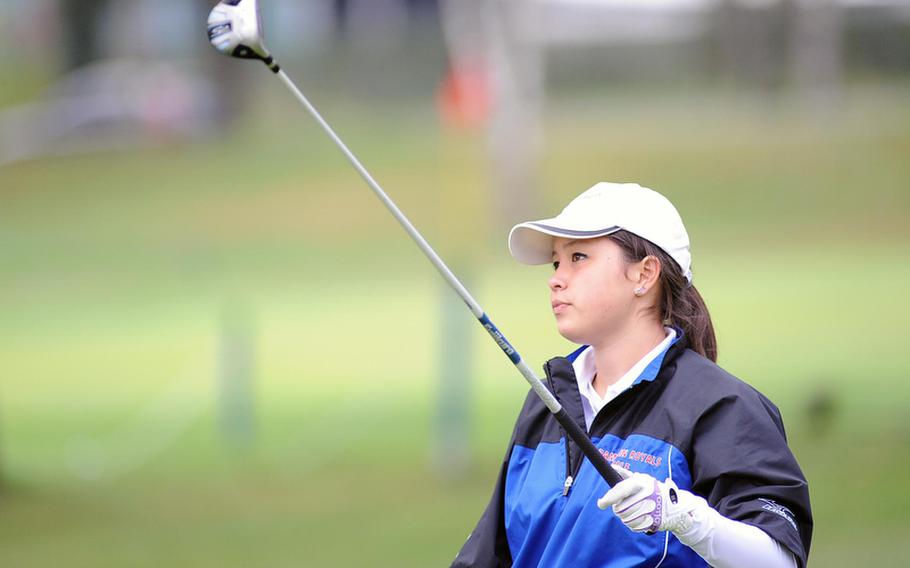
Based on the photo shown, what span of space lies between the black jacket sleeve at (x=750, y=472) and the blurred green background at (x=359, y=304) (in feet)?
14.7

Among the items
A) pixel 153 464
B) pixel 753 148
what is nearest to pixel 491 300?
pixel 153 464

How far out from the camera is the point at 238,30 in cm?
312

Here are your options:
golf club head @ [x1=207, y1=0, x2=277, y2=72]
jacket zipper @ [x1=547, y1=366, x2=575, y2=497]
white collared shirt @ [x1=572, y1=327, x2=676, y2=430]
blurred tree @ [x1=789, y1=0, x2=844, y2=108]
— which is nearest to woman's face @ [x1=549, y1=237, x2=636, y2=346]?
white collared shirt @ [x1=572, y1=327, x2=676, y2=430]

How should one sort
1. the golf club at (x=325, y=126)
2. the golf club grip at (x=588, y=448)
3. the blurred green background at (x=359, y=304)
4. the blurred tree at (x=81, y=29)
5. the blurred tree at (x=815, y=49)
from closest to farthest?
the golf club grip at (x=588, y=448) < the golf club at (x=325, y=126) < the blurred green background at (x=359, y=304) < the blurred tree at (x=815, y=49) < the blurred tree at (x=81, y=29)

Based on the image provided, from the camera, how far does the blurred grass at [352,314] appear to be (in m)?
8.96

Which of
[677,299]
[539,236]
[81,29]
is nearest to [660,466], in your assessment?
[677,299]

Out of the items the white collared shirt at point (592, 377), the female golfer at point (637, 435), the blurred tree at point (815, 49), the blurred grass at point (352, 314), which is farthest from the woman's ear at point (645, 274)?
the blurred tree at point (815, 49)

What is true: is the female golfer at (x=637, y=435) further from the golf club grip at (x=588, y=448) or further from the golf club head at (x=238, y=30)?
the golf club head at (x=238, y=30)

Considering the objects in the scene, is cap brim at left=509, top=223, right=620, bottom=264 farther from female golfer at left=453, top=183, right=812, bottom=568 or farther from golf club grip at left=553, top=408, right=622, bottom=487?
golf club grip at left=553, top=408, right=622, bottom=487

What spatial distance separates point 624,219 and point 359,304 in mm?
18102

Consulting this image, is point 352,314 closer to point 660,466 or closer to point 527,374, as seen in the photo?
point 527,374

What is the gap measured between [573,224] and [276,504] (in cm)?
672

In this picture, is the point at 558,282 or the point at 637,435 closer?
the point at 637,435

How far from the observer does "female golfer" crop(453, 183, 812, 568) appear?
2.73 meters
